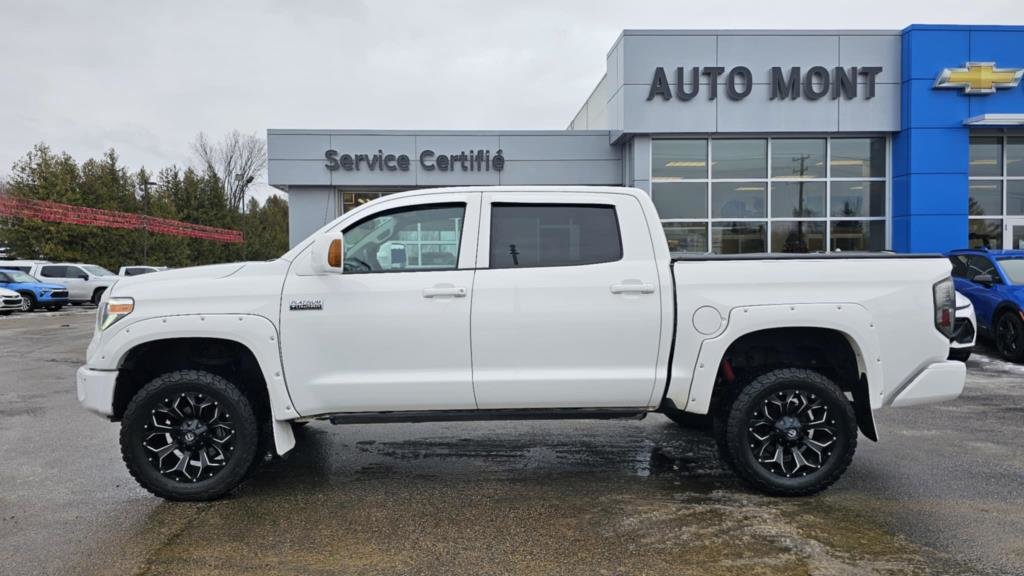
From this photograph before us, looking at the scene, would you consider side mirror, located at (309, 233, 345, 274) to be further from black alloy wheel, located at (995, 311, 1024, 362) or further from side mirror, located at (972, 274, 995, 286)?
side mirror, located at (972, 274, 995, 286)

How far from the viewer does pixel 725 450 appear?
4574 millimetres

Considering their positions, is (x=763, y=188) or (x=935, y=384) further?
(x=763, y=188)

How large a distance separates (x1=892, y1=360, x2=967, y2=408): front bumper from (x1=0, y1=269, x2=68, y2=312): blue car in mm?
26674

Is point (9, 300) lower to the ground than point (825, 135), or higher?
lower

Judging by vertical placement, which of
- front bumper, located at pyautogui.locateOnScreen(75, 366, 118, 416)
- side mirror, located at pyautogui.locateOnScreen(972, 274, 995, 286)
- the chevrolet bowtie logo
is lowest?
front bumper, located at pyautogui.locateOnScreen(75, 366, 118, 416)

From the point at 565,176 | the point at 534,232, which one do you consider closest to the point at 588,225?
the point at 534,232

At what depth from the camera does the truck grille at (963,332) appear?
9.08m

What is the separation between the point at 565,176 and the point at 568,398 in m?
15.5

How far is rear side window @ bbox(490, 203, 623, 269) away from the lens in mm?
4566

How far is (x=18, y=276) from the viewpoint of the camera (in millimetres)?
23938

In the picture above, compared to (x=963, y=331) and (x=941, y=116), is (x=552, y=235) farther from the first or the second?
(x=941, y=116)

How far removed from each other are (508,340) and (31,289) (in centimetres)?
2532

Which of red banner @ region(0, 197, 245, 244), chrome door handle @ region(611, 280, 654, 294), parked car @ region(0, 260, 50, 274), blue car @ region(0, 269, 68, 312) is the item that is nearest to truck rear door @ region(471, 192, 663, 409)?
chrome door handle @ region(611, 280, 654, 294)

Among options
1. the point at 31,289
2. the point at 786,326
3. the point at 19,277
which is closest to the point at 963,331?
the point at 786,326
